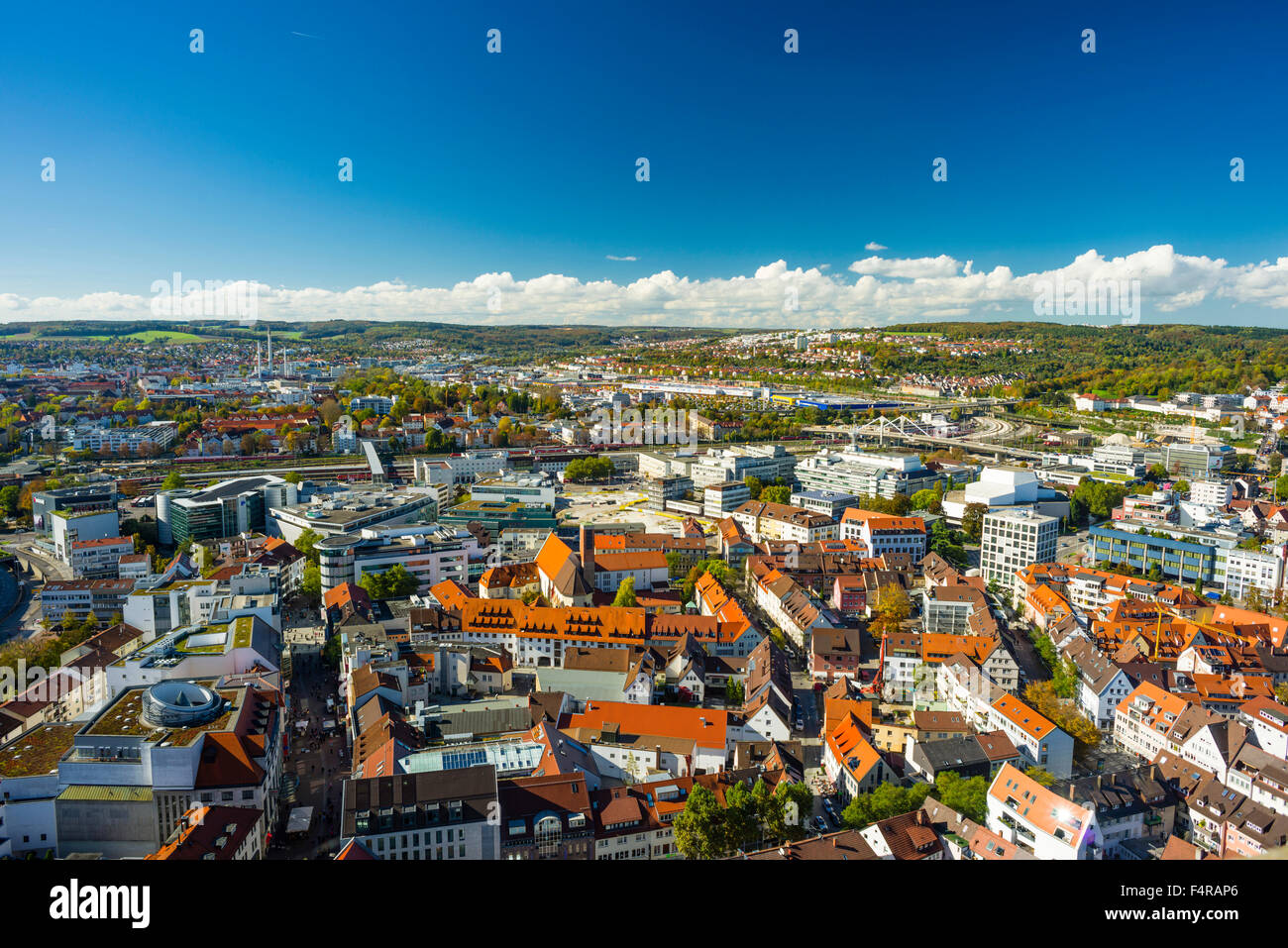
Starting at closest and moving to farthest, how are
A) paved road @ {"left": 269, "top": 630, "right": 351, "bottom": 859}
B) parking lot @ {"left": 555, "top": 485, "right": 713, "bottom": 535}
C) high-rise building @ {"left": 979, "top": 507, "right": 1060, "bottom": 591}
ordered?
paved road @ {"left": 269, "top": 630, "right": 351, "bottom": 859} → high-rise building @ {"left": 979, "top": 507, "right": 1060, "bottom": 591} → parking lot @ {"left": 555, "top": 485, "right": 713, "bottom": 535}

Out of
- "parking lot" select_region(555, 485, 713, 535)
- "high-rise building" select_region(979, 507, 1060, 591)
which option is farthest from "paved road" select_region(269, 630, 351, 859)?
"high-rise building" select_region(979, 507, 1060, 591)

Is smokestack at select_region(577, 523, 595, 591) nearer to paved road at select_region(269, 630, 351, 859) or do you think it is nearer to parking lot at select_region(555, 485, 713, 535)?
parking lot at select_region(555, 485, 713, 535)

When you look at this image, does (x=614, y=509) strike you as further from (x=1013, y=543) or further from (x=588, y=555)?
(x=1013, y=543)

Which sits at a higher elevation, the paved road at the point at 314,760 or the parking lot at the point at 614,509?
the parking lot at the point at 614,509

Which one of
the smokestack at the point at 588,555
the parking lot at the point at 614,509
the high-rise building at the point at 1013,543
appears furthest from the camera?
the parking lot at the point at 614,509

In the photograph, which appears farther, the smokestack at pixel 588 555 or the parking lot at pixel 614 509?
the parking lot at pixel 614 509

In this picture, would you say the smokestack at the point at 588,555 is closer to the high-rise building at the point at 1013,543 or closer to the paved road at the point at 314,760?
the paved road at the point at 314,760

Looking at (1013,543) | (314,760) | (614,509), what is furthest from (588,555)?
(1013,543)

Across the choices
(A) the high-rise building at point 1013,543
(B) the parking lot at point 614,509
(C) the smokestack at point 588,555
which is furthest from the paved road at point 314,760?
(A) the high-rise building at point 1013,543

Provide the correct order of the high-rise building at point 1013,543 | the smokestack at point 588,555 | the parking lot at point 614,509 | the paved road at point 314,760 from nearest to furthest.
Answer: the paved road at point 314,760 → the smokestack at point 588,555 → the high-rise building at point 1013,543 → the parking lot at point 614,509
